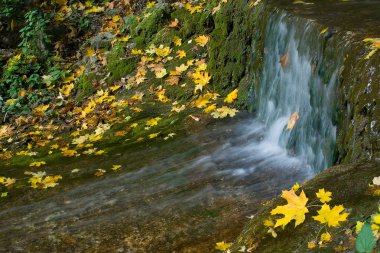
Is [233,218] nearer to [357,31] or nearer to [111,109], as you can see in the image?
[357,31]

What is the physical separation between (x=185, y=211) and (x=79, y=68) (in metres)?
5.29

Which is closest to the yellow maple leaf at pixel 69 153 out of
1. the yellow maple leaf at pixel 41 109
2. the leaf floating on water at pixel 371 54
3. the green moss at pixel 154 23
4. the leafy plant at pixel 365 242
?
the yellow maple leaf at pixel 41 109

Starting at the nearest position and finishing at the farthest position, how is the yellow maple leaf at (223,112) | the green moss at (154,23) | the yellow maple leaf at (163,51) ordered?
the yellow maple leaf at (223,112), the yellow maple leaf at (163,51), the green moss at (154,23)

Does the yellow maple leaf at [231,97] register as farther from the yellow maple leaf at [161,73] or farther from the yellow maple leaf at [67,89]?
the yellow maple leaf at [67,89]

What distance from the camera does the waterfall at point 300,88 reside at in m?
4.39

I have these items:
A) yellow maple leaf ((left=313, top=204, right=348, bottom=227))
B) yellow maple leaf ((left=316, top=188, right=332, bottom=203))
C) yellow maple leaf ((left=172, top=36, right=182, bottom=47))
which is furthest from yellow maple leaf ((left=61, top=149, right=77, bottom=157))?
yellow maple leaf ((left=313, top=204, right=348, bottom=227))

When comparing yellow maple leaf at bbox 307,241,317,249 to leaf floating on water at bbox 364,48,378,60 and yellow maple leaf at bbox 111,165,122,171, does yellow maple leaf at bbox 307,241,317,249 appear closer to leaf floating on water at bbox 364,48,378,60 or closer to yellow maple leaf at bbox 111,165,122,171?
leaf floating on water at bbox 364,48,378,60

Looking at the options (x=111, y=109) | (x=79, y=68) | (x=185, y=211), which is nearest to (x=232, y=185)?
(x=185, y=211)

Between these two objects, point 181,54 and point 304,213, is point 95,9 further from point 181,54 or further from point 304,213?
point 304,213

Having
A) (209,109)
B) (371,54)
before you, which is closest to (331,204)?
(371,54)

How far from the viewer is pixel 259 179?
179 inches

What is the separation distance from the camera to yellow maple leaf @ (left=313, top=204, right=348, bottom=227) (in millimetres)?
2479

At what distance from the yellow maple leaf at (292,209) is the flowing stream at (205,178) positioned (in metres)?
0.88

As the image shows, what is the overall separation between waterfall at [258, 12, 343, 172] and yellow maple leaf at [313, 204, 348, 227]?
1641mm
